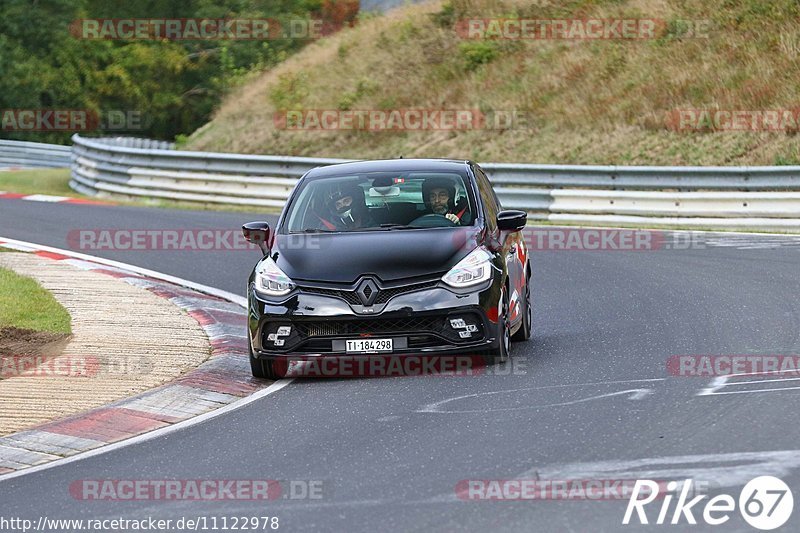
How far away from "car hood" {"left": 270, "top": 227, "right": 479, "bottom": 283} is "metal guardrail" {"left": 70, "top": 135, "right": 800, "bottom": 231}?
11231 mm

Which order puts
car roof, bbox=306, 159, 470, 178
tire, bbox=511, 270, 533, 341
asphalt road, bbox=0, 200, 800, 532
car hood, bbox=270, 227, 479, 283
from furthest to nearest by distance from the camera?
car roof, bbox=306, 159, 470, 178, tire, bbox=511, 270, 533, 341, car hood, bbox=270, 227, 479, 283, asphalt road, bbox=0, 200, 800, 532

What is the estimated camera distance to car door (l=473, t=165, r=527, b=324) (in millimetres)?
11225

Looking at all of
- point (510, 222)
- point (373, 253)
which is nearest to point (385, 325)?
point (373, 253)

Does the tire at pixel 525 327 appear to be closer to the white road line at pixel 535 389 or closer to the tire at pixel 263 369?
the white road line at pixel 535 389

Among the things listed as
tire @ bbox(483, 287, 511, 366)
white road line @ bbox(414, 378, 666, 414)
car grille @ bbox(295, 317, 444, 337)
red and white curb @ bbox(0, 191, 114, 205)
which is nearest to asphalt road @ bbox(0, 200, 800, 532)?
white road line @ bbox(414, 378, 666, 414)

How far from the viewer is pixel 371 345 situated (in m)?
10.2

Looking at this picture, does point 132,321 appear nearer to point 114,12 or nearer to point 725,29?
point 725,29

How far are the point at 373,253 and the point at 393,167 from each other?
165 cm

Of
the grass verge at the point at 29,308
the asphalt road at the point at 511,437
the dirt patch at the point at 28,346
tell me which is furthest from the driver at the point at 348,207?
the grass verge at the point at 29,308

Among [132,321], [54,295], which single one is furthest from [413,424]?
[54,295]

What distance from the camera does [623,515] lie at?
627cm

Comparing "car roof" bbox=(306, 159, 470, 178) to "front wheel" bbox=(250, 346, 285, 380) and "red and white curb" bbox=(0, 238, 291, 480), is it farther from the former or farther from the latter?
"front wheel" bbox=(250, 346, 285, 380)

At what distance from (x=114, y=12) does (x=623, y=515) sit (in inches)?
2644

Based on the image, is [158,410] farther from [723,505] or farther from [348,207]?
[723,505]
